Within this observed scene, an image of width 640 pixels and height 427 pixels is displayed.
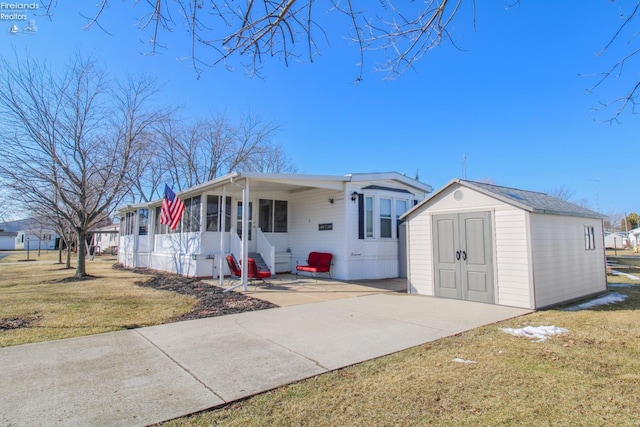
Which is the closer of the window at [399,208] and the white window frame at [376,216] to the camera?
the white window frame at [376,216]

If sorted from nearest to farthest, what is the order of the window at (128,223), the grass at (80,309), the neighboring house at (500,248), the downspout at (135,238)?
1. the grass at (80,309)
2. the neighboring house at (500,248)
3. the downspout at (135,238)
4. the window at (128,223)

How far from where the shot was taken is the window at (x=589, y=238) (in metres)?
9.34

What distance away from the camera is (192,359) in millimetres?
4297

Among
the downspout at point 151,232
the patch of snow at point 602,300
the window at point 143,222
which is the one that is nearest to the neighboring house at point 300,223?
the downspout at point 151,232

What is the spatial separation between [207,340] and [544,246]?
691 centimetres

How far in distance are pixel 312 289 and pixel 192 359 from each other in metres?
5.94

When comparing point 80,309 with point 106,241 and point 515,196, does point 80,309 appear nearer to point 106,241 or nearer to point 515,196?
point 515,196

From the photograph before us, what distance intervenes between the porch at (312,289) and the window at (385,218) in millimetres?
1724

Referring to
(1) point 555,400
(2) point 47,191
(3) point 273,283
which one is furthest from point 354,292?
(2) point 47,191

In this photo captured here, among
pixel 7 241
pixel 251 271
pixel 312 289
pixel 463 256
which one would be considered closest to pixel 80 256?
pixel 251 271

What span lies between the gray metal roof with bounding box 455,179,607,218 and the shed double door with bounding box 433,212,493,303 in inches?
21.6

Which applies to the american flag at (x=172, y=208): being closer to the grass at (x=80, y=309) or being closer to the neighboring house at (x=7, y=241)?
the grass at (x=80, y=309)

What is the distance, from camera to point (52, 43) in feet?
12.3

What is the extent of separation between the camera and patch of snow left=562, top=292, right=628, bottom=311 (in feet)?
24.8
